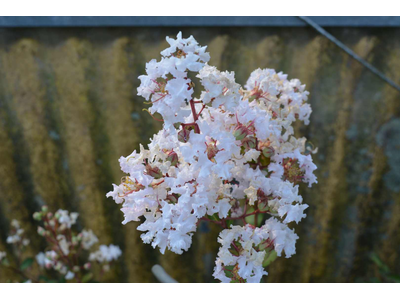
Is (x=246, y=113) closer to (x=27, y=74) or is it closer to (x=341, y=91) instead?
(x=341, y=91)

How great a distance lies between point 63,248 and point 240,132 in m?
1.03

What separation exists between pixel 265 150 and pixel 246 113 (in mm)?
102

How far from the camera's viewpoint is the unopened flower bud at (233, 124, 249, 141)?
20.0 inches

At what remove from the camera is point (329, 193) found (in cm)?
141

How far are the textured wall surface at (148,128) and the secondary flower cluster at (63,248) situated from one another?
0.08 metres

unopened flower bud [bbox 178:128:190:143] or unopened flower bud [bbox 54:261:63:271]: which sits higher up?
unopened flower bud [bbox 178:128:190:143]

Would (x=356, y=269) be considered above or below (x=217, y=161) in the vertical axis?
below

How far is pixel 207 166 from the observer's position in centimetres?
47

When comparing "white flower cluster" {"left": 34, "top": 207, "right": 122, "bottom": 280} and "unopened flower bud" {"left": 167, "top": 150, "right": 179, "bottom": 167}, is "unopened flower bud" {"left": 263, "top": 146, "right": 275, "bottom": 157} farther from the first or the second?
"white flower cluster" {"left": 34, "top": 207, "right": 122, "bottom": 280}

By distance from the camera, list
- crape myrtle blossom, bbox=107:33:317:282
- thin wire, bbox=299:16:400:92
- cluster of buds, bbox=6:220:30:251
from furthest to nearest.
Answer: cluster of buds, bbox=6:220:30:251 → thin wire, bbox=299:16:400:92 → crape myrtle blossom, bbox=107:33:317:282

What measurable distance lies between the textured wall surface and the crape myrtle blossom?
787 millimetres

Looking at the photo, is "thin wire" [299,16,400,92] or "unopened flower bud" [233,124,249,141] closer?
"unopened flower bud" [233,124,249,141]

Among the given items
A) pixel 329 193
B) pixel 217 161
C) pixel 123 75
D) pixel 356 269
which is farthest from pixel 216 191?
pixel 356 269

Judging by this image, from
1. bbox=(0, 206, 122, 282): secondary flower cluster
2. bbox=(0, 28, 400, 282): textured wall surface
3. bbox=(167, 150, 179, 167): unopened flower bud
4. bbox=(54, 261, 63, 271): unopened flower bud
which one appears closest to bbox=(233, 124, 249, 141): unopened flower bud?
bbox=(167, 150, 179, 167): unopened flower bud
